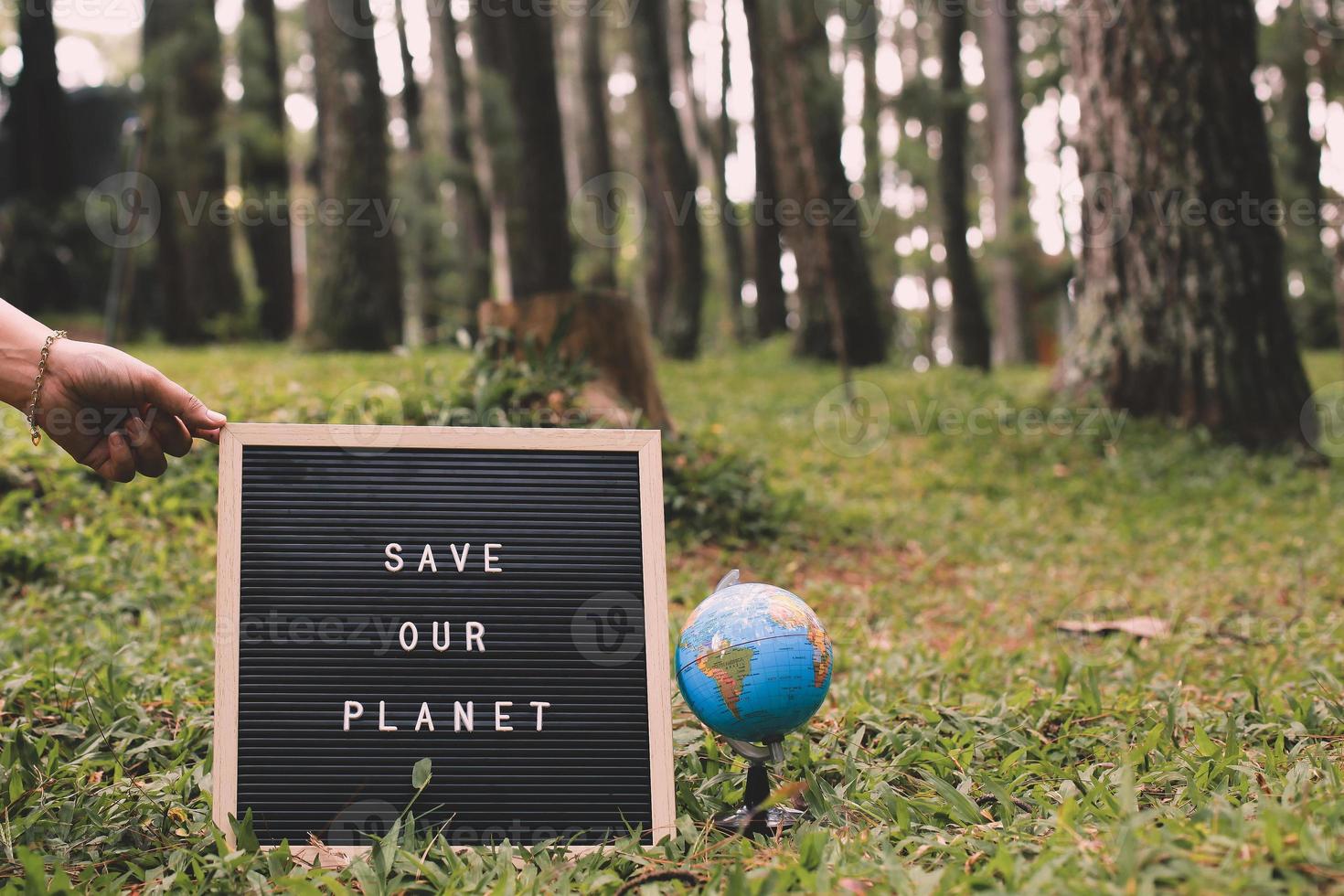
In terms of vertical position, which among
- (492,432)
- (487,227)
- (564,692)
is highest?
(487,227)

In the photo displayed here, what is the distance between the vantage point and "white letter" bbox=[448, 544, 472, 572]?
2510mm

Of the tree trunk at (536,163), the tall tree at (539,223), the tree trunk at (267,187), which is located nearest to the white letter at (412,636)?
the tall tree at (539,223)

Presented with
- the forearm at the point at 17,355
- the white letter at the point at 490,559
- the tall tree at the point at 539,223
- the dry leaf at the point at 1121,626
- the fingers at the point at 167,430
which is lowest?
the dry leaf at the point at 1121,626

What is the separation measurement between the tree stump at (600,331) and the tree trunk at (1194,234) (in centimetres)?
386

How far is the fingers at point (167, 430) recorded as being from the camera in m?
2.40

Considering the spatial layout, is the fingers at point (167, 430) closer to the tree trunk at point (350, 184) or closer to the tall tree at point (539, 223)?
the tall tree at point (539, 223)

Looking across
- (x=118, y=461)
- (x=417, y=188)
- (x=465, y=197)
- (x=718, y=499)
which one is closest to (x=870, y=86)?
(x=465, y=197)

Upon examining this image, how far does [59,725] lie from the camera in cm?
299

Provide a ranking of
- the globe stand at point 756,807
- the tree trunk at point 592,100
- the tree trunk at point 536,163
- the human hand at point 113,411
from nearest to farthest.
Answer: the human hand at point 113,411 → the globe stand at point 756,807 → the tree trunk at point 536,163 → the tree trunk at point 592,100

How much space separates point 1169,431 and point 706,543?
4.05 meters

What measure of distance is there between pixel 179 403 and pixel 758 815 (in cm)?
156

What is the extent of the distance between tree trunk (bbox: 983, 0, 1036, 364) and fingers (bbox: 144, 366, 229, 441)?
15.6 meters

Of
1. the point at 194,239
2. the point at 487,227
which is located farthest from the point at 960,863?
the point at 487,227

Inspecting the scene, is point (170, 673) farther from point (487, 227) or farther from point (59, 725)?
point (487, 227)
